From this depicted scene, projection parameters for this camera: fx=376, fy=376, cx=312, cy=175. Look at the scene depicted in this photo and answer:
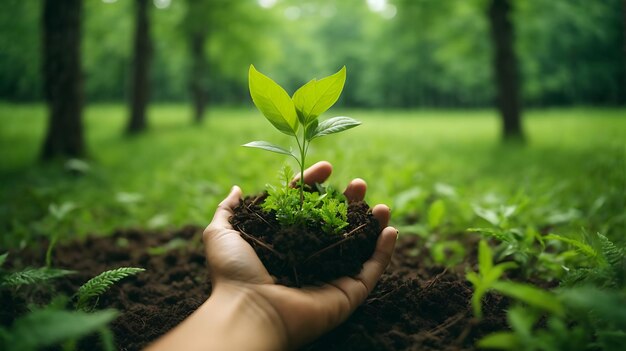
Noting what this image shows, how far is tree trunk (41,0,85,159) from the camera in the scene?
21.6 feet

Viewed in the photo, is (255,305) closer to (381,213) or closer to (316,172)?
(381,213)

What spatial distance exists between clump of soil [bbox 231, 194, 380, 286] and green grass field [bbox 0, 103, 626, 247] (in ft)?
2.75

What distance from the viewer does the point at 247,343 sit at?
121 cm

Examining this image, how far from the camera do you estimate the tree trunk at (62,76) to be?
6.57m

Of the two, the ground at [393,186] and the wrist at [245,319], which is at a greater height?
the wrist at [245,319]

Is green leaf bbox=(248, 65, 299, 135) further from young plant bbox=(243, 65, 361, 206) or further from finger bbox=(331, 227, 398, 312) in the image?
finger bbox=(331, 227, 398, 312)

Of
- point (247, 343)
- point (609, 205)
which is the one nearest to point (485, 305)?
point (247, 343)

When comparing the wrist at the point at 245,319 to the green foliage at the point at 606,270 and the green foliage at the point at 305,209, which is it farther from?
the green foliage at the point at 606,270

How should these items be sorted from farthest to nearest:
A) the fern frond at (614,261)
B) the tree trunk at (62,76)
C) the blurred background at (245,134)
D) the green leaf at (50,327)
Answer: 1. the tree trunk at (62,76)
2. the blurred background at (245,134)
3. the fern frond at (614,261)
4. the green leaf at (50,327)

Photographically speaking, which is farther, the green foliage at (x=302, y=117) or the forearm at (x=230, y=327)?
the green foliage at (x=302, y=117)

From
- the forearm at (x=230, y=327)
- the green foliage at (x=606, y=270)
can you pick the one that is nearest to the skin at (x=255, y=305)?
the forearm at (x=230, y=327)

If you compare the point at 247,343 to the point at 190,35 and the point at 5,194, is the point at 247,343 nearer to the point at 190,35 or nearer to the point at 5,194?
the point at 5,194

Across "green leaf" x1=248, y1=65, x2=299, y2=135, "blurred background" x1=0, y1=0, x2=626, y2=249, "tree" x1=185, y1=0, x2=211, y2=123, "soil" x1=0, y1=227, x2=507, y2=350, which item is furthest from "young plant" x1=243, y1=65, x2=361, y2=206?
"tree" x1=185, y1=0, x2=211, y2=123

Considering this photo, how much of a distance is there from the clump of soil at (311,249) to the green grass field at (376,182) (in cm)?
84
